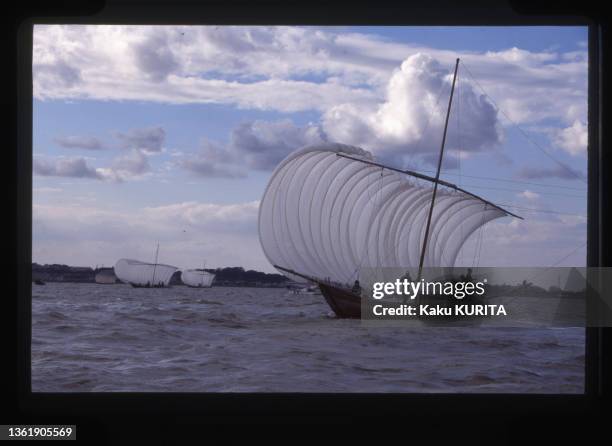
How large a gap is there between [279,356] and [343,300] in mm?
7680

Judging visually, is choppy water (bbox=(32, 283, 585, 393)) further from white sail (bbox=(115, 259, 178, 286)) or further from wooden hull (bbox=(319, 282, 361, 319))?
white sail (bbox=(115, 259, 178, 286))

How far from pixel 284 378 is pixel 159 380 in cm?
152

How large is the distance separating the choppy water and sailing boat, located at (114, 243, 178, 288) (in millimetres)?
11636

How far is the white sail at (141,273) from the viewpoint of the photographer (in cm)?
3238

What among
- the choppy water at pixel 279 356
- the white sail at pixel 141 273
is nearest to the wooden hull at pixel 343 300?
the choppy water at pixel 279 356

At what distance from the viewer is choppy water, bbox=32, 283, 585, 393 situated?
9.07 m

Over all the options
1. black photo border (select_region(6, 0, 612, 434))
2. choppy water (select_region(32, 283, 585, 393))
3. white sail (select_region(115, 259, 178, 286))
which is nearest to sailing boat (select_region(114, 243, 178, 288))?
white sail (select_region(115, 259, 178, 286))

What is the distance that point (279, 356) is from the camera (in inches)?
497

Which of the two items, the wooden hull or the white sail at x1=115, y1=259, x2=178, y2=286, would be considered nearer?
the wooden hull

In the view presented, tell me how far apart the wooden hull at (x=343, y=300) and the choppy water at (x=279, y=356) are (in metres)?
0.39
